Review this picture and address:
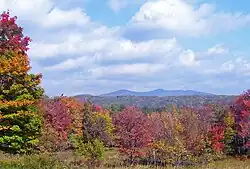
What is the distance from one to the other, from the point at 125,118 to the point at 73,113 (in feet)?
73.7

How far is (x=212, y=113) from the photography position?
65875mm

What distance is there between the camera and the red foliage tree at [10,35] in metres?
32.4

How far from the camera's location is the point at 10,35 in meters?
32.8

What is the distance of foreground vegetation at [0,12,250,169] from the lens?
31.2 metres

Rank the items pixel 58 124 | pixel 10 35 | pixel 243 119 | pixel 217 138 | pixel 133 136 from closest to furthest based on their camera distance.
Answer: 1. pixel 10 35
2. pixel 133 136
3. pixel 217 138
4. pixel 58 124
5. pixel 243 119

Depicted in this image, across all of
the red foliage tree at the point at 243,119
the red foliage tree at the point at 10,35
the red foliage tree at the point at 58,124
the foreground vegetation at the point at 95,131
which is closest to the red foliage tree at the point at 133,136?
the foreground vegetation at the point at 95,131

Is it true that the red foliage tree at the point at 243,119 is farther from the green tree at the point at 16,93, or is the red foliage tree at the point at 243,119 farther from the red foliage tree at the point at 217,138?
the green tree at the point at 16,93

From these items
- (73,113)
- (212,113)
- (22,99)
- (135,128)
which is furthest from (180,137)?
(73,113)

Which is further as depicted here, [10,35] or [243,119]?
[243,119]

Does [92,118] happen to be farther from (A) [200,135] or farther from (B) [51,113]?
(A) [200,135]

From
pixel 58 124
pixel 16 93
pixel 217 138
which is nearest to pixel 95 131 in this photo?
pixel 58 124

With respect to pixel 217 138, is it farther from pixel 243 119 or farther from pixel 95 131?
pixel 95 131

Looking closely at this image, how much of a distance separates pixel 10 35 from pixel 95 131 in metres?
42.7

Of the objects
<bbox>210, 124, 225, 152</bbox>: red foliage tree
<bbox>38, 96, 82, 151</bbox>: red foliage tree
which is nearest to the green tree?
<bbox>38, 96, 82, 151</bbox>: red foliage tree
